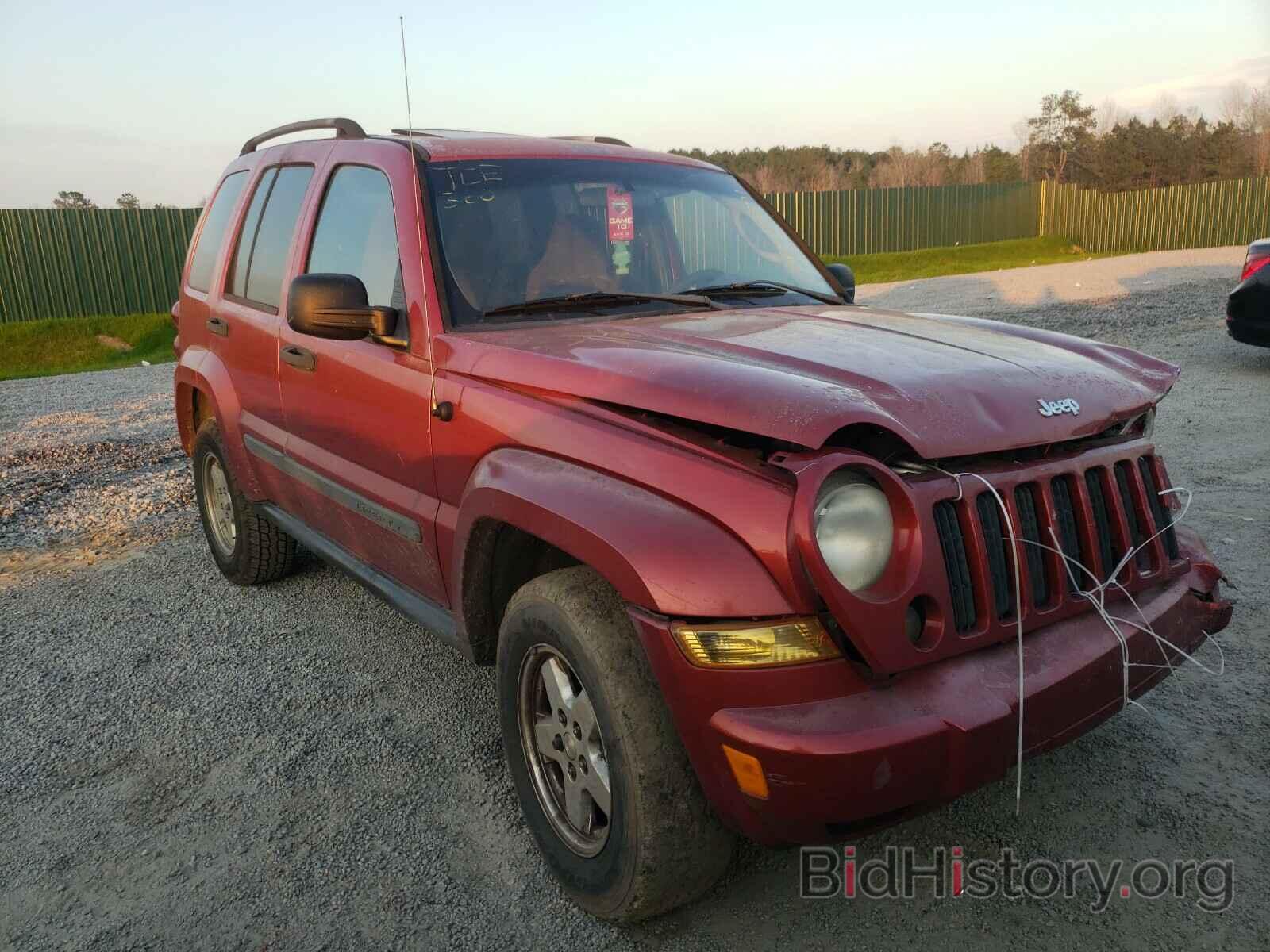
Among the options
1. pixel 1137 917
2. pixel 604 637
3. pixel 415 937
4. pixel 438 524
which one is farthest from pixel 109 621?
pixel 1137 917

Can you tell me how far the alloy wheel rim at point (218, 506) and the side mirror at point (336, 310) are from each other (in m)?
2.22

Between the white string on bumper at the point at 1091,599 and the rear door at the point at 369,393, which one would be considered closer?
the white string on bumper at the point at 1091,599

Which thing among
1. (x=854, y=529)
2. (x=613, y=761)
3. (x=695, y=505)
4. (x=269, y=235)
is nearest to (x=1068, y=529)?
(x=854, y=529)

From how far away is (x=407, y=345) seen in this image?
310cm

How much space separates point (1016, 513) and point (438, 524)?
65.2 inches

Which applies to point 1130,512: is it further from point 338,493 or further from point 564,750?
point 338,493

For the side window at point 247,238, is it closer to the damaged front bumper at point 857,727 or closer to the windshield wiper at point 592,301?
the windshield wiper at point 592,301

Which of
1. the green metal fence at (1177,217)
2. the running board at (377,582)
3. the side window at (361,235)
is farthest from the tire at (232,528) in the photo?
the green metal fence at (1177,217)

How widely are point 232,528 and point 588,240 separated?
9.06ft

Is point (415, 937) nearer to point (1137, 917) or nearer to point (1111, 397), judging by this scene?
point (1137, 917)

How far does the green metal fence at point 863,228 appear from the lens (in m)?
19.6

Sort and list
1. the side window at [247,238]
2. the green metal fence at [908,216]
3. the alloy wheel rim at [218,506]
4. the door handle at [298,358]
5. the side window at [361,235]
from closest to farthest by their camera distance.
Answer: the side window at [361,235] → the door handle at [298,358] → the side window at [247,238] → the alloy wheel rim at [218,506] → the green metal fence at [908,216]

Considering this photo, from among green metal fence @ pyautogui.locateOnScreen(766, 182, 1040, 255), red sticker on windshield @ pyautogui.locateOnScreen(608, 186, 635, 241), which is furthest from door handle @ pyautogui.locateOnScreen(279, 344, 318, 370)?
green metal fence @ pyautogui.locateOnScreen(766, 182, 1040, 255)

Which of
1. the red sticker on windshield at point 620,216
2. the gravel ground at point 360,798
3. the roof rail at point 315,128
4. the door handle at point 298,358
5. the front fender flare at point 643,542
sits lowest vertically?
the gravel ground at point 360,798
